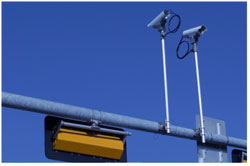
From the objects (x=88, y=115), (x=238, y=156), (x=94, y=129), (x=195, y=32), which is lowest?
(x=238, y=156)

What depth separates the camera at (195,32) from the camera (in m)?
9.20

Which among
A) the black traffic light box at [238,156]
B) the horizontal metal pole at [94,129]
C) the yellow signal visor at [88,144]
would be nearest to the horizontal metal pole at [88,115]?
the horizontal metal pole at [94,129]

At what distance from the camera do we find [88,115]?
745 cm

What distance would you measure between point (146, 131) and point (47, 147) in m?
1.49

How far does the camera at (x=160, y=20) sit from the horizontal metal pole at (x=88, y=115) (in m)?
1.67

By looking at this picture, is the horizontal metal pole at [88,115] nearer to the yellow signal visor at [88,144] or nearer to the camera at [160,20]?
the yellow signal visor at [88,144]

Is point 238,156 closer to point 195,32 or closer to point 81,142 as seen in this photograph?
point 195,32

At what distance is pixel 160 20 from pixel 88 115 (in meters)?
2.27

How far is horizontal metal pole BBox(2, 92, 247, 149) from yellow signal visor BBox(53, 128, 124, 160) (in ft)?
0.68

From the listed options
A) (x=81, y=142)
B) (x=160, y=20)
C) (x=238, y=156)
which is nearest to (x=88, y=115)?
(x=81, y=142)

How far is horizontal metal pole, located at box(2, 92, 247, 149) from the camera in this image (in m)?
6.73

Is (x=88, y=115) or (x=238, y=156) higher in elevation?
(x=88, y=115)

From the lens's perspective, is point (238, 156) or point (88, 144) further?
point (238, 156)

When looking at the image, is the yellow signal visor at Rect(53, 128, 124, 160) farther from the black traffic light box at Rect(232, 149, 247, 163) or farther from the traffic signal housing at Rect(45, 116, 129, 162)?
the black traffic light box at Rect(232, 149, 247, 163)
